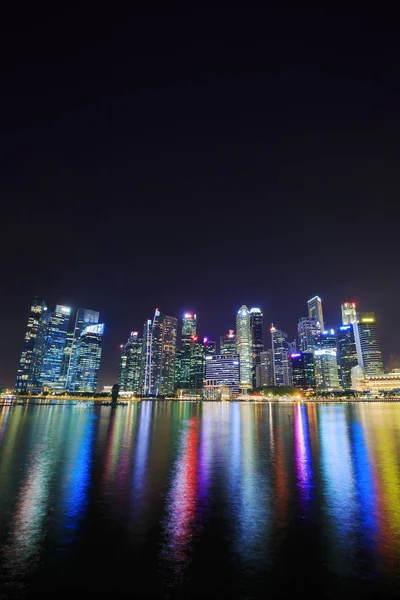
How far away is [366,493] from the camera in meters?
24.1

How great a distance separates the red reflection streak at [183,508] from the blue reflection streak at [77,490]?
16.9 feet

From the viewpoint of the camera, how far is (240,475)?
95.3 ft

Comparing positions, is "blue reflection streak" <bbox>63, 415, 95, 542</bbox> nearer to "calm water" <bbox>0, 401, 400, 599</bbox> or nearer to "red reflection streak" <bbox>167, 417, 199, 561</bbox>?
"calm water" <bbox>0, 401, 400, 599</bbox>

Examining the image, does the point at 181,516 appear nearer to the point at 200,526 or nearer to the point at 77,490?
the point at 200,526

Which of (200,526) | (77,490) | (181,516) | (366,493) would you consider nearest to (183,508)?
(181,516)

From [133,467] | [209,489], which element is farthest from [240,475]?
[133,467]

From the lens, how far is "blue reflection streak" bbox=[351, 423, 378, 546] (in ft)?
58.5

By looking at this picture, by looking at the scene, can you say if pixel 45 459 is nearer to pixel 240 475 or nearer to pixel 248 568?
pixel 240 475

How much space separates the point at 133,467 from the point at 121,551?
17.0 m

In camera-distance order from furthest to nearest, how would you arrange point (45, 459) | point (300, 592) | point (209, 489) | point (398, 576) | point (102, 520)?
point (45, 459) < point (209, 489) < point (102, 520) < point (398, 576) < point (300, 592)

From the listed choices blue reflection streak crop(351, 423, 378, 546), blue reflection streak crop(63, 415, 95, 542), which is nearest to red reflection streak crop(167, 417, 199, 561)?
blue reflection streak crop(63, 415, 95, 542)

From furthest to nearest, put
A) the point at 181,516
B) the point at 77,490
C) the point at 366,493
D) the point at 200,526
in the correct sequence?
1. the point at 77,490
2. the point at 366,493
3. the point at 181,516
4. the point at 200,526

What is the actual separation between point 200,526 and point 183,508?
2.92 m

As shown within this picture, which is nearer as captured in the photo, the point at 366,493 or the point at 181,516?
the point at 181,516
